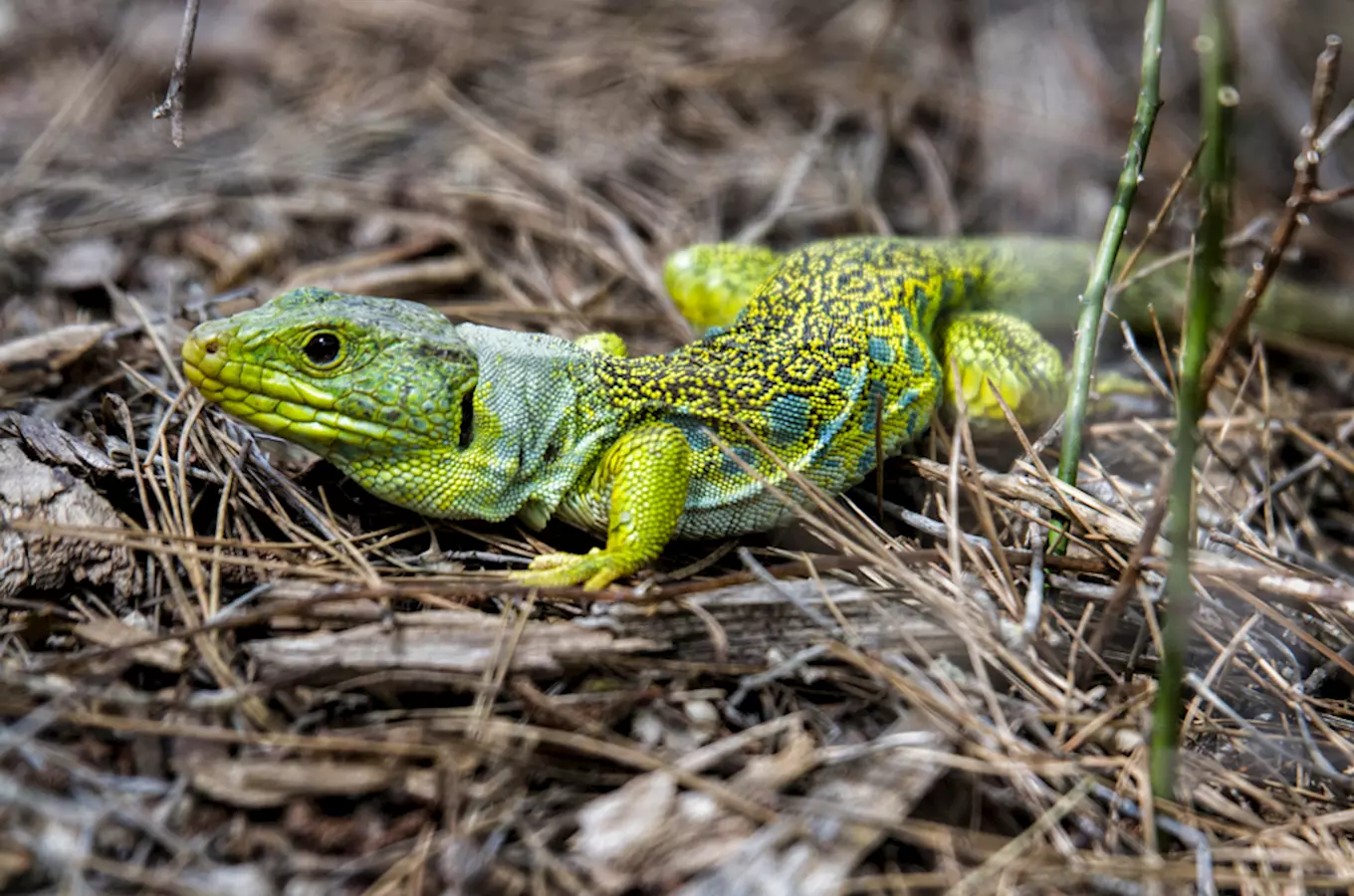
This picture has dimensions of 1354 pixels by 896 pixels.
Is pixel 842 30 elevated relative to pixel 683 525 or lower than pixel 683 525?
elevated

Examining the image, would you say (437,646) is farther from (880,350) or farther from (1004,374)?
(1004,374)

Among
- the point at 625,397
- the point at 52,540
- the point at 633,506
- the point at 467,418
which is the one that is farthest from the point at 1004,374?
the point at 52,540

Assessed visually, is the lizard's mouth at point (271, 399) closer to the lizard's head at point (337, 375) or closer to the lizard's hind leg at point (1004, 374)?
the lizard's head at point (337, 375)

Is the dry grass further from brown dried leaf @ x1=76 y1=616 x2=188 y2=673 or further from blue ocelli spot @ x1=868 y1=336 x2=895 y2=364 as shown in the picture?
blue ocelli spot @ x1=868 y1=336 x2=895 y2=364

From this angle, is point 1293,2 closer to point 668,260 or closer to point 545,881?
point 668,260

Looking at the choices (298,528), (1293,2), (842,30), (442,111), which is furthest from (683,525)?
(1293,2)
